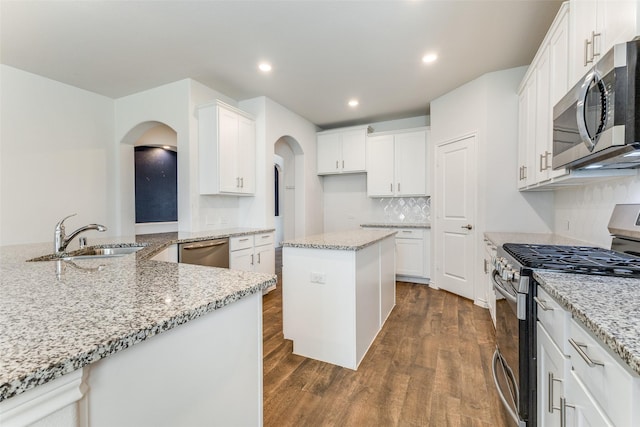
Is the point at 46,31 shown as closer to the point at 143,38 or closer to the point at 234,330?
the point at 143,38

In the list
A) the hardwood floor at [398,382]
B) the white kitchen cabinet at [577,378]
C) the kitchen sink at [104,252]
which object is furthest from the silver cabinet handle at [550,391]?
the kitchen sink at [104,252]

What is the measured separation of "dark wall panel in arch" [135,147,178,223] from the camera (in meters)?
4.17

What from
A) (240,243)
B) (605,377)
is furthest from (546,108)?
(240,243)

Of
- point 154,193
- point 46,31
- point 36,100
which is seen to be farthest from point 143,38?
point 154,193

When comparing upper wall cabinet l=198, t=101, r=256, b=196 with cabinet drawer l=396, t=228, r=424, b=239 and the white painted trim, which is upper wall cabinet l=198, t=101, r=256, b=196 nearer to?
cabinet drawer l=396, t=228, r=424, b=239

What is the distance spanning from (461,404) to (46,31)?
420 cm

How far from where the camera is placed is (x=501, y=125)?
10.3 feet

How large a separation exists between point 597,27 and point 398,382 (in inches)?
89.9

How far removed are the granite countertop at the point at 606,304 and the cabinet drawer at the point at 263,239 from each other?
2915mm

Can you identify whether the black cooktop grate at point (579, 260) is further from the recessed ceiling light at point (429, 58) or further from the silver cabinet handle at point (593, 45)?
the recessed ceiling light at point (429, 58)

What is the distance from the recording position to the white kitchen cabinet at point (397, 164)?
14.1ft

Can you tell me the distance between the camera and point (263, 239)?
12.0 ft

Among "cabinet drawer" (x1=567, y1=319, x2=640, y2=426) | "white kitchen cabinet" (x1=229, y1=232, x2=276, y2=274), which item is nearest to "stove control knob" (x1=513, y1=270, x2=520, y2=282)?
"cabinet drawer" (x1=567, y1=319, x2=640, y2=426)

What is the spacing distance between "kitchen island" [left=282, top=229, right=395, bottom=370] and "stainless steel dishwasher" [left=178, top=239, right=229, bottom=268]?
101cm
